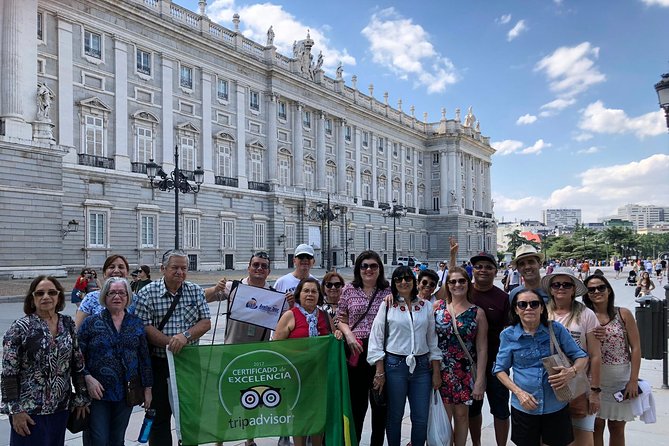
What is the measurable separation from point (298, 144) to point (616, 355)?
4006cm

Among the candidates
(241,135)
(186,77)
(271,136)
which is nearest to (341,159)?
(271,136)

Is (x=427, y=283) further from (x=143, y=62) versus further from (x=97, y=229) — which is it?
(x=143, y=62)

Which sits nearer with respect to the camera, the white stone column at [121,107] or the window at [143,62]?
the white stone column at [121,107]

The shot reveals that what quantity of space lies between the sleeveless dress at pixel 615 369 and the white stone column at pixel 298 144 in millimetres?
39506

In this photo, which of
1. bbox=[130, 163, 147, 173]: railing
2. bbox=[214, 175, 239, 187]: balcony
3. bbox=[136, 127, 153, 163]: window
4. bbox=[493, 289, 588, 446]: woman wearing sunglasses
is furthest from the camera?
bbox=[214, 175, 239, 187]: balcony

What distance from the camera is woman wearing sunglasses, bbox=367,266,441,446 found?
4.49m

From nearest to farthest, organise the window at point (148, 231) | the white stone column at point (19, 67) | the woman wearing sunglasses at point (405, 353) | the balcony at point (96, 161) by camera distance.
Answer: the woman wearing sunglasses at point (405, 353) < the white stone column at point (19, 67) < the balcony at point (96, 161) < the window at point (148, 231)

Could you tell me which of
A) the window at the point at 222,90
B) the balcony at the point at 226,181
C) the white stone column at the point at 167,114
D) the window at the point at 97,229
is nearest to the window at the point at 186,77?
the white stone column at the point at 167,114

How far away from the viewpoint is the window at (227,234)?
36.5 m

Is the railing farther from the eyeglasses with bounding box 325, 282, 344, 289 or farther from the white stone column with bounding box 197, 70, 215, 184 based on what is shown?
the eyeglasses with bounding box 325, 282, 344, 289

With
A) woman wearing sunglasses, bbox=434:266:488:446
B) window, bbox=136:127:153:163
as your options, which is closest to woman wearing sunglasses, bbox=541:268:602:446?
woman wearing sunglasses, bbox=434:266:488:446

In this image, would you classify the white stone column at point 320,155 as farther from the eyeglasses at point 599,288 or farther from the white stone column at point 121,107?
the eyeglasses at point 599,288

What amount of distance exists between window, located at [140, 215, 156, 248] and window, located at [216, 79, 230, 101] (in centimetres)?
1038

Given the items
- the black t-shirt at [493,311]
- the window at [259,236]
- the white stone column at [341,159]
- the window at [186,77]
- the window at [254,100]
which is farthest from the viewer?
the white stone column at [341,159]
